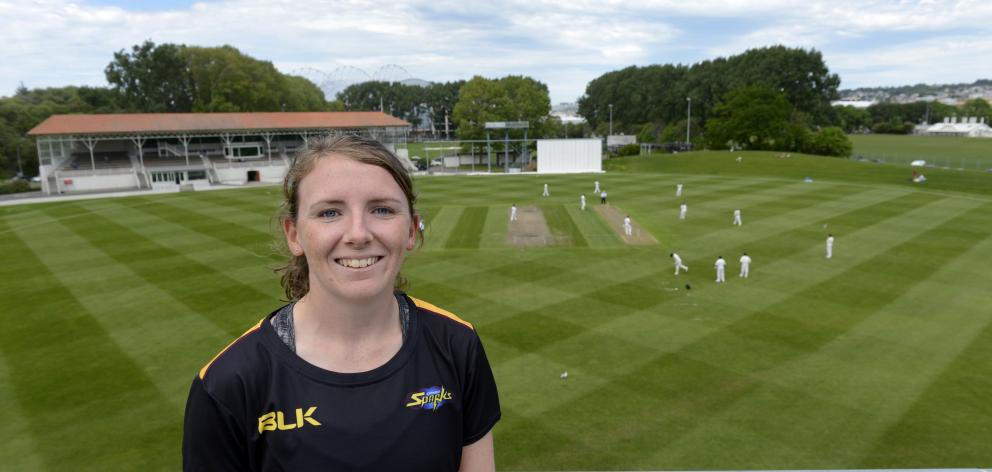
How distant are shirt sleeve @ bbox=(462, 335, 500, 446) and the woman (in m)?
0.13

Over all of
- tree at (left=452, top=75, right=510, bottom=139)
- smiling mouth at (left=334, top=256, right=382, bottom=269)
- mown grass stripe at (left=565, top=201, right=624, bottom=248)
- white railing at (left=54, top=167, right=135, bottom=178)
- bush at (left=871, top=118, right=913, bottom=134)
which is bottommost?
mown grass stripe at (left=565, top=201, right=624, bottom=248)

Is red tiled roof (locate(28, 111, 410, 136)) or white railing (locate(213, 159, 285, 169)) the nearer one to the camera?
red tiled roof (locate(28, 111, 410, 136))

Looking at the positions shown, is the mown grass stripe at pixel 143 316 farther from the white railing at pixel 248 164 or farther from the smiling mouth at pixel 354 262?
the white railing at pixel 248 164

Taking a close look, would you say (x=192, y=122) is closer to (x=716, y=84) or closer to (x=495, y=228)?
(x=495, y=228)

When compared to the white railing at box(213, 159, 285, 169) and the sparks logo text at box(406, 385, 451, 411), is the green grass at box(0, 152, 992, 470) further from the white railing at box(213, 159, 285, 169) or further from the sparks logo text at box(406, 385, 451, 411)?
the white railing at box(213, 159, 285, 169)

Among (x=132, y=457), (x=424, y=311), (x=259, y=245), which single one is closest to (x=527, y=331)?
(x=132, y=457)

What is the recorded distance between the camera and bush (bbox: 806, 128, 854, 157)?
72188 millimetres

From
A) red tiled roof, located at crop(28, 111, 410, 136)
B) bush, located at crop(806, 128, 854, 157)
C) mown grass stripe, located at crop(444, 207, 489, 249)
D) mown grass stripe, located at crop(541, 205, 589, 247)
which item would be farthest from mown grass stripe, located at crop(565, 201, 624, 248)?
bush, located at crop(806, 128, 854, 157)

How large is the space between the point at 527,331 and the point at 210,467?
1398 centimetres

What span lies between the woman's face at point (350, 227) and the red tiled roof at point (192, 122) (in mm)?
63152

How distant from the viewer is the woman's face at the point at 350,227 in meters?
2.31

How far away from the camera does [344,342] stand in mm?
2459

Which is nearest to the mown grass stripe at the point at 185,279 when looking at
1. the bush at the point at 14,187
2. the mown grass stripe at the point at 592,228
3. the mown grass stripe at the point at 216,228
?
the mown grass stripe at the point at 216,228

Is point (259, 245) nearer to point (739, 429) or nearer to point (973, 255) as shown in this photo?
point (739, 429)
